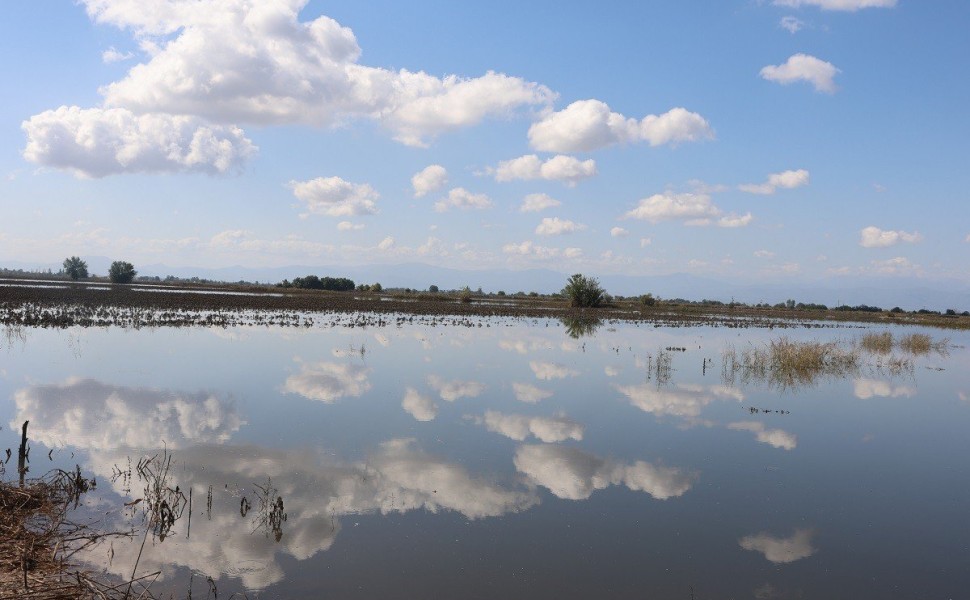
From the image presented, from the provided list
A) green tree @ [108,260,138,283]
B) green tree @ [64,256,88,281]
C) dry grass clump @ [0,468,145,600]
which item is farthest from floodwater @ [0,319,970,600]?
green tree @ [64,256,88,281]

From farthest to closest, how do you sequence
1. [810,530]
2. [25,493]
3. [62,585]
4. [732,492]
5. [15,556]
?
1. [732,492]
2. [810,530]
3. [25,493]
4. [15,556]
5. [62,585]

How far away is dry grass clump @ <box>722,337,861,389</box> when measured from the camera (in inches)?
826

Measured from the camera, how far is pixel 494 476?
9.47 metres

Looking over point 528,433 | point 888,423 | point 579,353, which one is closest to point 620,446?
point 528,433

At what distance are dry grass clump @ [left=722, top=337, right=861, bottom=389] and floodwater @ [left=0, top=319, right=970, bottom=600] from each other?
1.39 m

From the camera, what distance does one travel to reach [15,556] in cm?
608

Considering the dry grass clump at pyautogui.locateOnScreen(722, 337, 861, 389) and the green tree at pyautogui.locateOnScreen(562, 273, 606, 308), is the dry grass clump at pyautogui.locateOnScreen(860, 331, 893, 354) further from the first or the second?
the green tree at pyautogui.locateOnScreen(562, 273, 606, 308)

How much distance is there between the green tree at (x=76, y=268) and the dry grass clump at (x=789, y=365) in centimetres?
11538

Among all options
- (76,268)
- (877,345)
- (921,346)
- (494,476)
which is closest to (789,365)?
(877,345)

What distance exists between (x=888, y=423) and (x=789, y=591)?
35.9ft

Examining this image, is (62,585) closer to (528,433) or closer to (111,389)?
(528,433)

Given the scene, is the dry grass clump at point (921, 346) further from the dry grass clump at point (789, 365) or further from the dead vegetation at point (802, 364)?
the dry grass clump at point (789, 365)

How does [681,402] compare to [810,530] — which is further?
[681,402]

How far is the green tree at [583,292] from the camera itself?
6981cm
